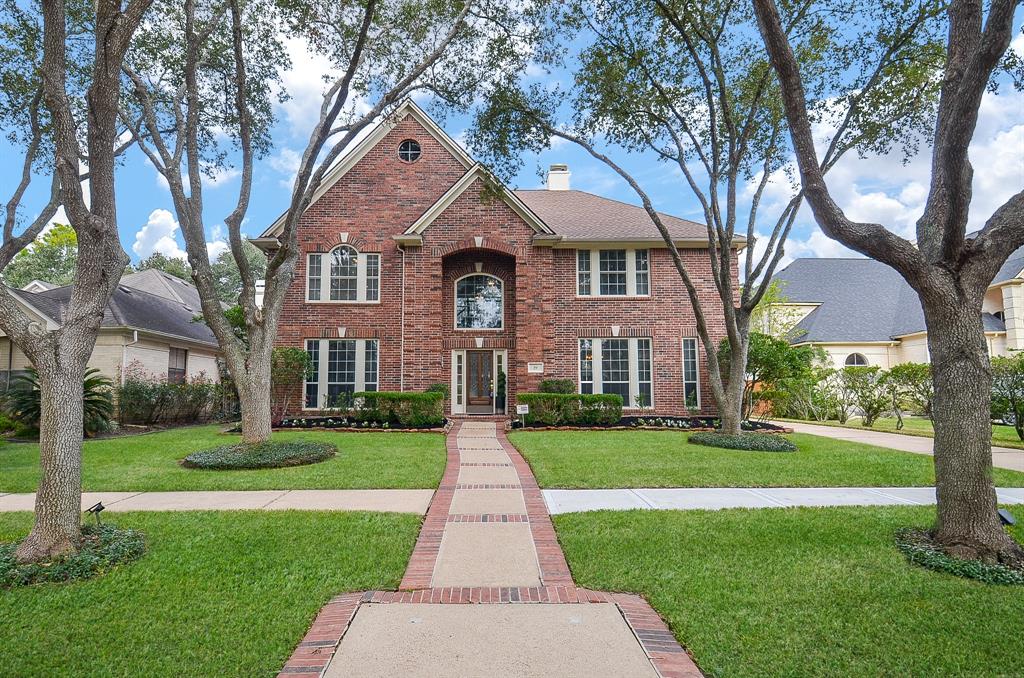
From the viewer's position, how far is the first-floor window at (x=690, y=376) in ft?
55.6

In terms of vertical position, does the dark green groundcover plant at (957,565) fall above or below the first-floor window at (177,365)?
A: below

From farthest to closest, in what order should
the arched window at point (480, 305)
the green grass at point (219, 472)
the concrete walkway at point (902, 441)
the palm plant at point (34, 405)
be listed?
1. the arched window at point (480, 305)
2. the palm plant at point (34, 405)
3. the concrete walkway at point (902, 441)
4. the green grass at point (219, 472)

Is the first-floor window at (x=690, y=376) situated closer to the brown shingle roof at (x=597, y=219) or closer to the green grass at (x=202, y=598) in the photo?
the brown shingle roof at (x=597, y=219)

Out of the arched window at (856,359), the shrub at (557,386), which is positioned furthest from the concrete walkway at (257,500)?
the arched window at (856,359)

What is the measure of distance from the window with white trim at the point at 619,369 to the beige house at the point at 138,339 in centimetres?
1157

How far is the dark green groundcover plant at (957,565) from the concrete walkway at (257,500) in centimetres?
442

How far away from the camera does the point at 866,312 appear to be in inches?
1017

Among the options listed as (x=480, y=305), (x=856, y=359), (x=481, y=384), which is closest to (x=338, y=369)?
(x=481, y=384)

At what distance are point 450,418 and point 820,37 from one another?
41.7ft

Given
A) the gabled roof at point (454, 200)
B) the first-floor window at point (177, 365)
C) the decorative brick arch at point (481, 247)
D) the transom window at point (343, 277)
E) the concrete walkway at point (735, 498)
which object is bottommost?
the concrete walkway at point (735, 498)

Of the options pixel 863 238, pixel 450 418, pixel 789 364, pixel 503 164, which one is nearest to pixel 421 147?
pixel 503 164

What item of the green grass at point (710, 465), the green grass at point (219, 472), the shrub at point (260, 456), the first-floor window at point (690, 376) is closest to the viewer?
the green grass at point (219, 472)

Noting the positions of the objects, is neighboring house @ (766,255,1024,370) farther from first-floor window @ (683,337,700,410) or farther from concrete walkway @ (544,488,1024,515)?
concrete walkway @ (544,488,1024,515)

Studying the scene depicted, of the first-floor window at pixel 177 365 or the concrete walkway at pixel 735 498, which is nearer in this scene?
the concrete walkway at pixel 735 498
